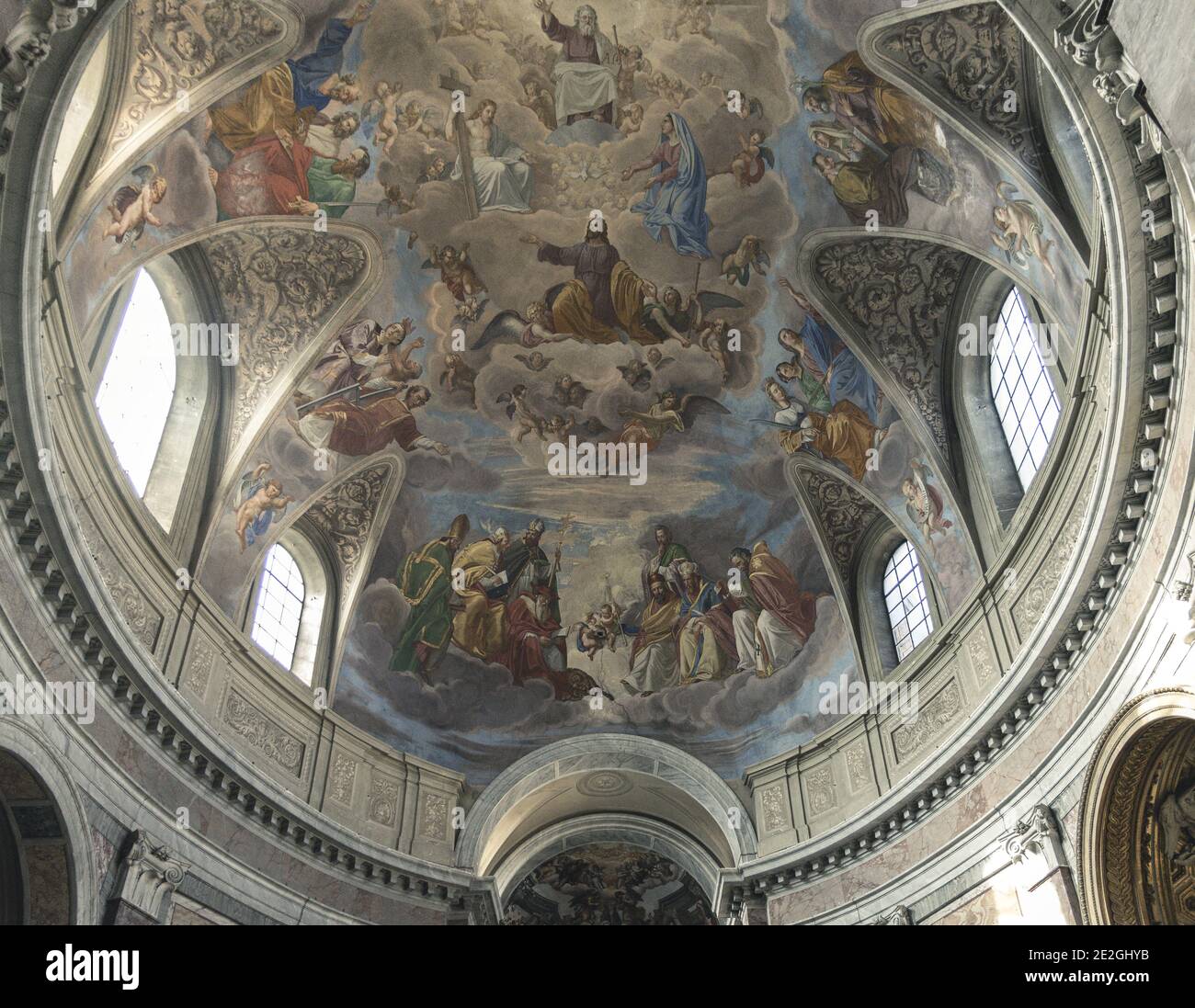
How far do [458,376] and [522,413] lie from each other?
1.39m

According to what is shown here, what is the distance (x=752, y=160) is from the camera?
16359 millimetres

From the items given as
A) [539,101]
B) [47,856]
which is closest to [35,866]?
[47,856]

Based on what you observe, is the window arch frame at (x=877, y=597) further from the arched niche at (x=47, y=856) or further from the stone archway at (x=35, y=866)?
the stone archway at (x=35, y=866)

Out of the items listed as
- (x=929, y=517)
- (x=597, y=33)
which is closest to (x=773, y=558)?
(x=929, y=517)

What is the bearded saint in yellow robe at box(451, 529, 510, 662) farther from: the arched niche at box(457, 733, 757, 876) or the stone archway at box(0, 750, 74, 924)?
the stone archway at box(0, 750, 74, 924)

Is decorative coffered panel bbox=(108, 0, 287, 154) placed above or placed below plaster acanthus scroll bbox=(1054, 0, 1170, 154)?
above

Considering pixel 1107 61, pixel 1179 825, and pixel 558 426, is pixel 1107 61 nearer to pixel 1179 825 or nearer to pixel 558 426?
pixel 1179 825

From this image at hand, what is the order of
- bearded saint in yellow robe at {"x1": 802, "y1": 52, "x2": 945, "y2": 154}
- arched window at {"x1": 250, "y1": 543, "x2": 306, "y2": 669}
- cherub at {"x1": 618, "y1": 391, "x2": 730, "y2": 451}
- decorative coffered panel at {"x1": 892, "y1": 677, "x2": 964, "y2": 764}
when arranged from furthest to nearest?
1. cherub at {"x1": 618, "y1": 391, "x2": 730, "y2": 451}
2. arched window at {"x1": 250, "y1": 543, "x2": 306, "y2": 669}
3. decorative coffered panel at {"x1": 892, "y1": 677, "x2": 964, "y2": 764}
4. bearded saint in yellow robe at {"x1": 802, "y1": 52, "x2": 945, "y2": 154}

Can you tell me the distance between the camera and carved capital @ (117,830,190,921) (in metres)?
12.3

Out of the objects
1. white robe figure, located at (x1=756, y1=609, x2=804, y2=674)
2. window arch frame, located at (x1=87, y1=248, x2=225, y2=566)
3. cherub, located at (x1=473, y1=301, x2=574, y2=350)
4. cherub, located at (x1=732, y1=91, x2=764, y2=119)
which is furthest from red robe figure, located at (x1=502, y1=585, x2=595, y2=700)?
cherub, located at (x1=732, y1=91, x2=764, y2=119)

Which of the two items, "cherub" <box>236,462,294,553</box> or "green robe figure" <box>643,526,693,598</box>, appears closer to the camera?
"cherub" <box>236,462,294,553</box>

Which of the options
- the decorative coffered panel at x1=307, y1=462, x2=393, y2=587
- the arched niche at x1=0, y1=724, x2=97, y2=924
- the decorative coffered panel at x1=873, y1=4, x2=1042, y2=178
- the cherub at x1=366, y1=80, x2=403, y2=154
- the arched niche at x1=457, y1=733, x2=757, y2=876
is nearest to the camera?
the arched niche at x1=0, y1=724, x2=97, y2=924

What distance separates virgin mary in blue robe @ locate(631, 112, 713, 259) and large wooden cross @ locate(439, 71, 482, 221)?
235 cm
